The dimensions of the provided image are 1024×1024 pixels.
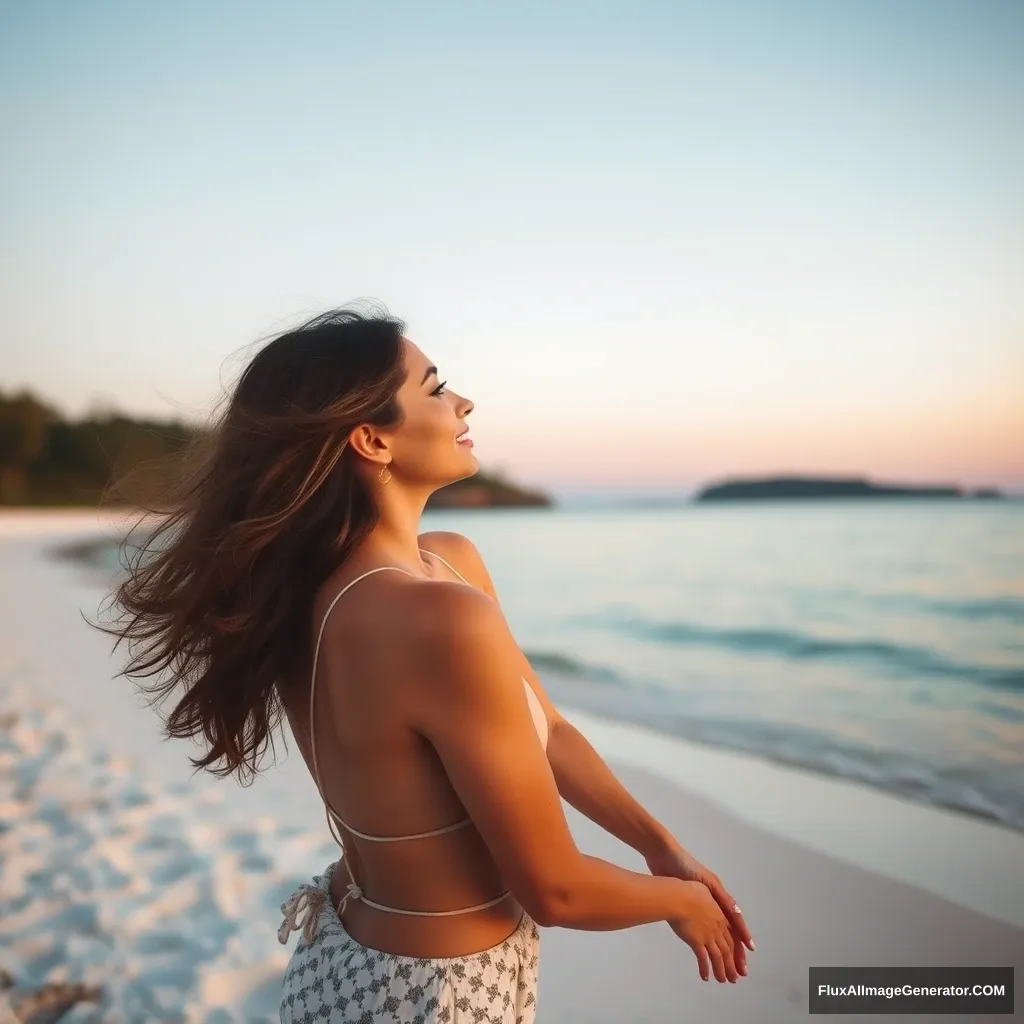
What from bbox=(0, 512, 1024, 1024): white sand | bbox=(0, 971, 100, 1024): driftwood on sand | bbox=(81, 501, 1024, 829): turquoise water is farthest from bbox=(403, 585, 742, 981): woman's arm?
bbox=(81, 501, 1024, 829): turquoise water

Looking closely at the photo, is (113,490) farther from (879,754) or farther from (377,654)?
(879,754)

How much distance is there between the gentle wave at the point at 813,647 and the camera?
36.6ft

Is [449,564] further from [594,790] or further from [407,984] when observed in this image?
[407,984]

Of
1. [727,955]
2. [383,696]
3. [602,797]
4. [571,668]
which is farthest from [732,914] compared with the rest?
[571,668]

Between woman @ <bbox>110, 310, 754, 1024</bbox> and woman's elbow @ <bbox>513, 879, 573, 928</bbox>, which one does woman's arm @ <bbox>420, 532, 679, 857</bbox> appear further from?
woman's elbow @ <bbox>513, 879, 573, 928</bbox>

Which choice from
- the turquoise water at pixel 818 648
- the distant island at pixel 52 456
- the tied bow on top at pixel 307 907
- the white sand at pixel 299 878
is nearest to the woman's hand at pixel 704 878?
the tied bow on top at pixel 307 907

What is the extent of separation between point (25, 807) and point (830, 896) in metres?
3.46

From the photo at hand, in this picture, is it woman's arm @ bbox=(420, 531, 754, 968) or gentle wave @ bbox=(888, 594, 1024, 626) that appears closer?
woman's arm @ bbox=(420, 531, 754, 968)

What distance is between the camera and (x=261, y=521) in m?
1.50

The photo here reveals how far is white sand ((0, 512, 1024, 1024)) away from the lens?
2.85 m

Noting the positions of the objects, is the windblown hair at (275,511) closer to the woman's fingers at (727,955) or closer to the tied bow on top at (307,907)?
the tied bow on top at (307,907)

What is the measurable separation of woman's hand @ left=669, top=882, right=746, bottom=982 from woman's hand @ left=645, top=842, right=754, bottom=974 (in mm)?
25

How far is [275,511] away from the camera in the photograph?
1.51 metres

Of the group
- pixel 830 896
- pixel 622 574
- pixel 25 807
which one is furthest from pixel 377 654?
pixel 622 574
